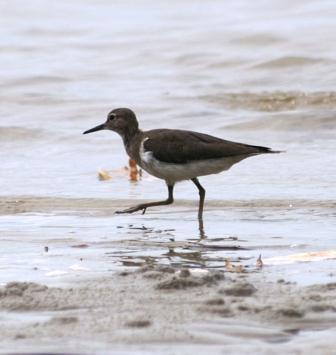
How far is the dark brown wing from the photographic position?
9070 millimetres

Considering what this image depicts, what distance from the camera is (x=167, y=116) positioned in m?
14.4

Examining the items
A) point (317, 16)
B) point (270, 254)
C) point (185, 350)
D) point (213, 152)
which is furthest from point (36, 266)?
point (317, 16)

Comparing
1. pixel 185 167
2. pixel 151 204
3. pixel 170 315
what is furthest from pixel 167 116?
pixel 170 315

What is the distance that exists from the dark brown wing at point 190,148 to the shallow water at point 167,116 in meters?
0.47

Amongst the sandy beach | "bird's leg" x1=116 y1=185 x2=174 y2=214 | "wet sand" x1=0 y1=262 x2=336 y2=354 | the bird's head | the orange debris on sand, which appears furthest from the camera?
the orange debris on sand

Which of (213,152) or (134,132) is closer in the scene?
(213,152)

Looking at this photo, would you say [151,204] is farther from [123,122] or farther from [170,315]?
[170,315]

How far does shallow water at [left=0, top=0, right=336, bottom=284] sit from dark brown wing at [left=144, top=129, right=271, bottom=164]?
47 centimetres

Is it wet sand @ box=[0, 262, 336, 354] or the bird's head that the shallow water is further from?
the bird's head

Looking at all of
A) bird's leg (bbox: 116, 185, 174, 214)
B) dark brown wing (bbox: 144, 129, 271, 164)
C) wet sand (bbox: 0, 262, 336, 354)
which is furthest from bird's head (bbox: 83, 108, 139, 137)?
wet sand (bbox: 0, 262, 336, 354)

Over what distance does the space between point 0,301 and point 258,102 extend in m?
9.97

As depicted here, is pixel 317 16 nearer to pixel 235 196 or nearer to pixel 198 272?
pixel 235 196

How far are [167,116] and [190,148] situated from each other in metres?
5.24

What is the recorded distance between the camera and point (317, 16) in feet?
66.2
